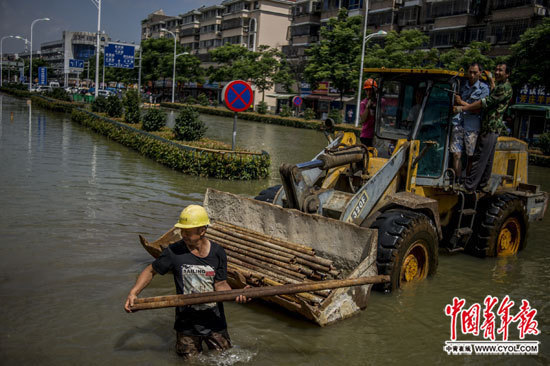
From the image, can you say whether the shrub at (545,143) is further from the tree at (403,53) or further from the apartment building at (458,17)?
the tree at (403,53)

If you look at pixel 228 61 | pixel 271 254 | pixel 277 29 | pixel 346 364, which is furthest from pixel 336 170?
pixel 277 29

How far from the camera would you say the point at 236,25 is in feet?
273

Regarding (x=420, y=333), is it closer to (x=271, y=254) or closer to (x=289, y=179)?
(x=271, y=254)

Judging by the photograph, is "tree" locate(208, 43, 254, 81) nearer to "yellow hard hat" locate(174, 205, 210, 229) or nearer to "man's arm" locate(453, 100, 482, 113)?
"man's arm" locate(453, 100, 482, 113)

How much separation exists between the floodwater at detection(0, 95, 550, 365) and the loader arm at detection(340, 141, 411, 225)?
3.70ft

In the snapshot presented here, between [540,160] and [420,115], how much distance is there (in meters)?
22.7

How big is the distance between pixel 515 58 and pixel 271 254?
32490mm

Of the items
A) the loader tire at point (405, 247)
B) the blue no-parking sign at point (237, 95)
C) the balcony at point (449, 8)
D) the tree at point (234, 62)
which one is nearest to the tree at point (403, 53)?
the balcony at point (449, 8)

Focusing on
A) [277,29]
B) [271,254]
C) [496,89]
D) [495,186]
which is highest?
[277,29]

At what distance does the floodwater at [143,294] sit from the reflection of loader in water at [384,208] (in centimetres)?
33

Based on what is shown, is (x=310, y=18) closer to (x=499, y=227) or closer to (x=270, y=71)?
(x=270, y=71)

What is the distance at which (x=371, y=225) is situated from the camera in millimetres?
6453

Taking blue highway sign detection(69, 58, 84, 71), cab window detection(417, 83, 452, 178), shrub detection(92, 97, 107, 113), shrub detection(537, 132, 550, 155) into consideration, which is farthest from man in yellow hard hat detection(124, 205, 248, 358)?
blue highway sign detection(69, 58, 84, 71)

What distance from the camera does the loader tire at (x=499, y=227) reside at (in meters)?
8.34
